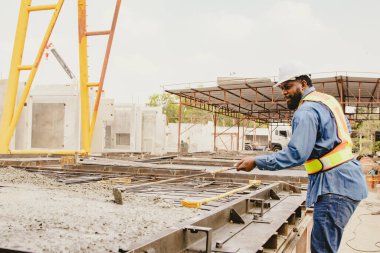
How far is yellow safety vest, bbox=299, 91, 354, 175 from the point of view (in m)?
2.80

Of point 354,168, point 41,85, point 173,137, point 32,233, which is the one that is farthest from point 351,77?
point 173,137

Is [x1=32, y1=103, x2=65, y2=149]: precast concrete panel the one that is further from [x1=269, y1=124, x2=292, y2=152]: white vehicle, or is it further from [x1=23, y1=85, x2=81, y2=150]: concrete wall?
[x1=269, y1=124, x2=292, y2=152]: white vehicle

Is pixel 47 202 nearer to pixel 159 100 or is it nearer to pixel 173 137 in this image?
pixel 173 137

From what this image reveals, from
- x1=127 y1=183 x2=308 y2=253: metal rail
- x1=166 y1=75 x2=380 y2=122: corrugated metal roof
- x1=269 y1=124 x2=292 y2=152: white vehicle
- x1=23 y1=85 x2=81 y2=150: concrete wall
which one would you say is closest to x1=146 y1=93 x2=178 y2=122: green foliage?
x1=269 y1=124 x2=292 y2=152: white vehicle

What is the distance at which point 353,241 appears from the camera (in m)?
7.94

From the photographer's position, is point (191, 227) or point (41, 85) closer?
point (191, 227)

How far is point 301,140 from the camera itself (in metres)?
2.70

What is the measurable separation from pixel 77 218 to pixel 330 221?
1646 mm

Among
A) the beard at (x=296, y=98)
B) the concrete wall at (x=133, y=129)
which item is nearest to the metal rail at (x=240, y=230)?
the beard at (x=296, y=98)

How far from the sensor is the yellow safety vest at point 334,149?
2.80 m

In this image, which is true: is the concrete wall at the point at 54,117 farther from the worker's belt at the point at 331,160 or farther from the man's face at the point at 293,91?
the worker's belt at the point at 331,160

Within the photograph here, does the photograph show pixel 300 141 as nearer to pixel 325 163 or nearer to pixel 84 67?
pixel 325 163

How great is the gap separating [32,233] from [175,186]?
110 inches

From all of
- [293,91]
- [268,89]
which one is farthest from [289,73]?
[268,89]
